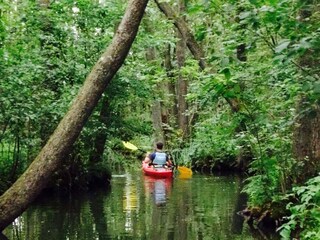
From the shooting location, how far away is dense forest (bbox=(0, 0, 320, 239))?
678cm

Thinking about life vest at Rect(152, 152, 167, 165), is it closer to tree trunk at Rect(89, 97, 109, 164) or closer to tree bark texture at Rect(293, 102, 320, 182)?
tree trunk at Rect(89, 97, 109, 164)

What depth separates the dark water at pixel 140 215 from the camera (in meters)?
10.5

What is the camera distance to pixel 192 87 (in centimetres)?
1282

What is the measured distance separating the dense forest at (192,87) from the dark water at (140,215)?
3.31 ft

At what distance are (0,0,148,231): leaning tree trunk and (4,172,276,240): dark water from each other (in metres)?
2.02

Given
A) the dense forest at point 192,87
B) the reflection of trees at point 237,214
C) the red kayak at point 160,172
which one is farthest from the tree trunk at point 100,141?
the reflection of trees at point 237,214

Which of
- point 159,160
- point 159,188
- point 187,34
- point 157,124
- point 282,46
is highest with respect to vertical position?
point 187,34

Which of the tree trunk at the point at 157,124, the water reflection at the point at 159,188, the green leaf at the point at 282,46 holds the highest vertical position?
the tree trunk at the point at 157,124

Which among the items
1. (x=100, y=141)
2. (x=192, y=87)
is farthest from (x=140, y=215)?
(x=100, y=141)

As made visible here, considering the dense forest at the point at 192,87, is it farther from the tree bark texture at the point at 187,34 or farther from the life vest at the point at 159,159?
the life vest at the point at 159,159

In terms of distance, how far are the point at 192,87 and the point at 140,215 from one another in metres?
3.12

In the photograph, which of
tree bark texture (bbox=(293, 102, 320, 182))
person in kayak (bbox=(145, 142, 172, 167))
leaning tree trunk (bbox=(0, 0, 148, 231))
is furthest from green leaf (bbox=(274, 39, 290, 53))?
person in kayak (bbox=(145, 142, 172, 167))

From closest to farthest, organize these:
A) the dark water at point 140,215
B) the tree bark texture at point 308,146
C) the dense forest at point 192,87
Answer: the dense forest at point 192,87, the tree bark texture at point 308,146, the dark water at point 140,215

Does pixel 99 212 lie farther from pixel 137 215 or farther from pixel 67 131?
pixel 67 131
